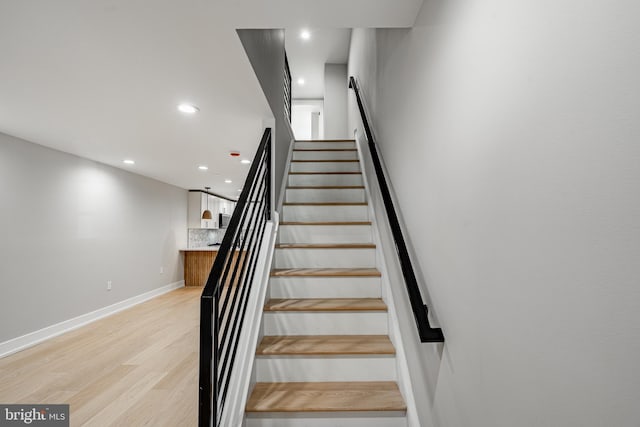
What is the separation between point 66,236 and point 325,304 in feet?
11.9

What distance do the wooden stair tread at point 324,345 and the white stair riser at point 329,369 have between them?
0.03 metres

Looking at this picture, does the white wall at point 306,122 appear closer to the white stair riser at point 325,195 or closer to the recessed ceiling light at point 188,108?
the white stair riser at point 325,195

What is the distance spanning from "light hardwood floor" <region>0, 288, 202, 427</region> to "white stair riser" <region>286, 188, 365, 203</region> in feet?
5.95

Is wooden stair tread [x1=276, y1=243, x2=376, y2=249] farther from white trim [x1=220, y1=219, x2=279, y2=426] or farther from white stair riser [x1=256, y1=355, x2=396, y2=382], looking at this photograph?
white stair riser [x1=256, y1=355, x2=396, y2=382]

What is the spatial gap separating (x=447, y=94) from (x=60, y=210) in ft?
14.7

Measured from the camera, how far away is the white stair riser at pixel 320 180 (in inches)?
144

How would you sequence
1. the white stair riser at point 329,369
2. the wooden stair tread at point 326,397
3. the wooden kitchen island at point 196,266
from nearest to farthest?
1. the wooden stair tread at point 326,397
2. the white stair riser at point 329,369
3. the wooden kitchen island at point 196,266

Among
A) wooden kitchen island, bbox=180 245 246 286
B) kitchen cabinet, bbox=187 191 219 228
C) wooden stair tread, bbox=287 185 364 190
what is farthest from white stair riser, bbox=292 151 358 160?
kitchen cabinet, bbox=187 191 219 228

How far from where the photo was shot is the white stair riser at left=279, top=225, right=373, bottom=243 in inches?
109

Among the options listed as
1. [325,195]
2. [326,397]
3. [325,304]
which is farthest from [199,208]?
[326,397]

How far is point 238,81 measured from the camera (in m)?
2.09

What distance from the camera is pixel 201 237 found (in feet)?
25.4

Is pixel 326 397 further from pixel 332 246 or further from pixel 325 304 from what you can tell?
pixel 332 246

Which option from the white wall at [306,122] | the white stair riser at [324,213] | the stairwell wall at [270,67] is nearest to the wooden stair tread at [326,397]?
the stairwell wall at [270,67]
